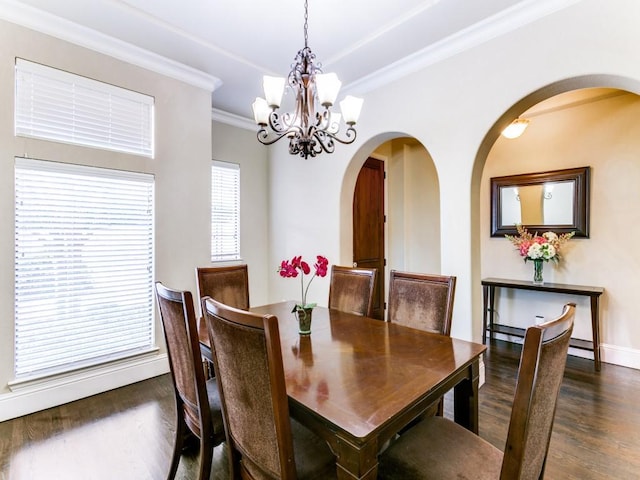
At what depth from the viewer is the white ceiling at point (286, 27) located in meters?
2.33

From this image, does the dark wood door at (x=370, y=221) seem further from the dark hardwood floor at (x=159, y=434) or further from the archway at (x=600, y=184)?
the dark hardwood floor at (x=159, y=434)

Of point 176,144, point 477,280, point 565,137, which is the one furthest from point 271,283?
point 565,137

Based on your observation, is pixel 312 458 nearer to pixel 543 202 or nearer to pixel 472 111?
pixel 472 111

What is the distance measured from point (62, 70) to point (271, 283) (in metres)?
3.31

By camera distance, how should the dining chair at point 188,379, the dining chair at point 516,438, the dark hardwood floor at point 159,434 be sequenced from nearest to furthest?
the dining chair at point 516,438, the dining chair at point 188,379, the dark hardwood floor at point 159,434

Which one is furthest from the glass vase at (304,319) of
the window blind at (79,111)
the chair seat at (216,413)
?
the window blind at (79,111)

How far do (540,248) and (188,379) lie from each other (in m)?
3.64

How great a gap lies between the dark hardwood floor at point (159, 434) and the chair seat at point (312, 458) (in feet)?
2.71

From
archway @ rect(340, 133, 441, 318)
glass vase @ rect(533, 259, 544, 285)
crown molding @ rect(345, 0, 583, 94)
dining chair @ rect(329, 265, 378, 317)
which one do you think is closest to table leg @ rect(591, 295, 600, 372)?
glass vase @ rect(533, 259, 544, 285)

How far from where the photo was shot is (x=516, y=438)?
0.91 m

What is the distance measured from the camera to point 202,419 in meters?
1.46

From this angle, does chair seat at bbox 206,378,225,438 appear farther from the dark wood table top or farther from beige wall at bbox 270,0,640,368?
the dark wood table top

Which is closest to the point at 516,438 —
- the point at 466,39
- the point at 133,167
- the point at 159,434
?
the point at 159,434

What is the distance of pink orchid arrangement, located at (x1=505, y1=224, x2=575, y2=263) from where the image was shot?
3.42 meters
